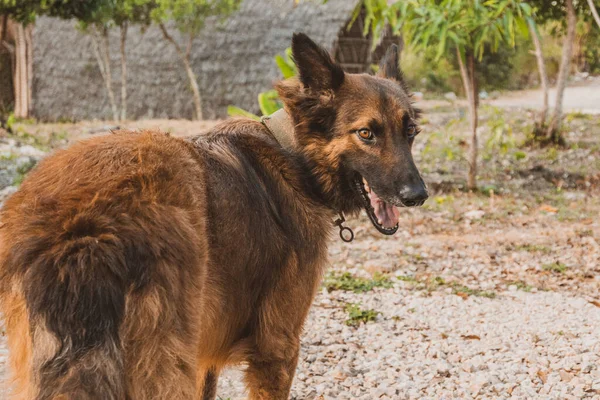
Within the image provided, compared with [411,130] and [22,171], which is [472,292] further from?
[22,171]

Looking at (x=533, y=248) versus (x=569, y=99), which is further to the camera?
(x=569, y=99)

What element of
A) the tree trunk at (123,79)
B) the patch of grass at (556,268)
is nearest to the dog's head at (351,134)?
the patch of grass at (556,268)

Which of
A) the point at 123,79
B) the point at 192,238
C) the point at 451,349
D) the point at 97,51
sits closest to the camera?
the point at 192,238

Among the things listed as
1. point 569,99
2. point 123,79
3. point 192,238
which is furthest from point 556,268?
point 569,99

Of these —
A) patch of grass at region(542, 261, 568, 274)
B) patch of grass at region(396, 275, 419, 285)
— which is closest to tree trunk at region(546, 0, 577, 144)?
patch of grass at region(542, 261, 568, 274)

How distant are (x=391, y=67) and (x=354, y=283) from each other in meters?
2.84

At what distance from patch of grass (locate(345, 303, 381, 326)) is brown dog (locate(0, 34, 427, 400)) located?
7.02 feet

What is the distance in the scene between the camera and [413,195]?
3.30 metres

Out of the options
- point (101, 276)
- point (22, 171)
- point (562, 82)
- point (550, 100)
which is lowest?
point (22, 171)

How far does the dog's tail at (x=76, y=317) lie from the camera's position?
6.98 feet

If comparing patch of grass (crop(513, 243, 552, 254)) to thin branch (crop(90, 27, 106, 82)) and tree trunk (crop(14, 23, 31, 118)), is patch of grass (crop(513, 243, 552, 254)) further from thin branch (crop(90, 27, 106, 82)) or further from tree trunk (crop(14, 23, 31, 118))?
tree trunk (crop(14, 23, 31, 118))

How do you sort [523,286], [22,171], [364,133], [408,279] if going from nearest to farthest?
1. [364,133]
2. [523,286]
3. [408,279]
4. [22,171]

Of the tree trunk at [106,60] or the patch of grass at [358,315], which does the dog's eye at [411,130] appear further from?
the tree trunk at [106,60]

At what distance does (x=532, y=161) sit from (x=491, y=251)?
567cm
